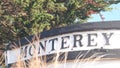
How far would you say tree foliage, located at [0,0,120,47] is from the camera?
13.1 meters

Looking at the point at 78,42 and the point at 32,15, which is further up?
the point at 78,42

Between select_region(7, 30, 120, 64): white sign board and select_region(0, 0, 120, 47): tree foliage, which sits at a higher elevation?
select_region(7, 30, 120, 64): white sign board

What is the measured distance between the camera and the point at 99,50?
8062mm

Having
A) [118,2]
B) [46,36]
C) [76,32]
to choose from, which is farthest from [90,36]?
[118,2]

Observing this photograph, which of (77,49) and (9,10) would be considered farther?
(9,10)

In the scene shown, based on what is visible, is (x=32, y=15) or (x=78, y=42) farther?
(x=32, y=15)

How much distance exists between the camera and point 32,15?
522 inches

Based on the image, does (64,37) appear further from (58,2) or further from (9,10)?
(58,2)

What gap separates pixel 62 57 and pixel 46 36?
26.4 inches

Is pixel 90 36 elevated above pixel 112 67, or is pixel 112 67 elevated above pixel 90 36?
pixel 90 36

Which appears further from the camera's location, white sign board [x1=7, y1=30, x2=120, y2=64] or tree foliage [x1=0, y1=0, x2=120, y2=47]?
tree foliage [x1=0, y1=0, x2=120, y2=47]

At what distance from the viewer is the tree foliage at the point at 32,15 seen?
1315 cm

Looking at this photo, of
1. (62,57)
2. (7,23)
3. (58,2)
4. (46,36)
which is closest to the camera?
(62,57)

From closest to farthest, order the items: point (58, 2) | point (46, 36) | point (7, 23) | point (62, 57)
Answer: point (62, 57) < point (46, 36) < point (7, 23) < point (58, 2)
